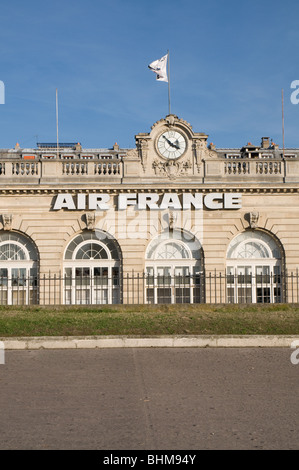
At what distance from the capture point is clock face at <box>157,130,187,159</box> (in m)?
32.0

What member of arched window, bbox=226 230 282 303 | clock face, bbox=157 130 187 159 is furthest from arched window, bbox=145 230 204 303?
clock face, bbox=157 130 187 159

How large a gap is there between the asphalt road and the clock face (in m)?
17.9

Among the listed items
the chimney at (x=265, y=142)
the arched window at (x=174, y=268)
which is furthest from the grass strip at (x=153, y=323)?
the chimney at (x=265, y=142)

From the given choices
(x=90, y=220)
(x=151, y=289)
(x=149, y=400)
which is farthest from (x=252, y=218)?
(x=149, y=400)


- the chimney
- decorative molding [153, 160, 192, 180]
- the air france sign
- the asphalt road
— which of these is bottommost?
the asphalt road

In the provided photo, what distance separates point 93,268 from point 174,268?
4.12m

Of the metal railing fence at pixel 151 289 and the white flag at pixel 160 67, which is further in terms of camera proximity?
the white flag at pixel 160 67

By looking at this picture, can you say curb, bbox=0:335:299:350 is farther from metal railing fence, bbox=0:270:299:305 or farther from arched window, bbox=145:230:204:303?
arched window, bbox=145:230:204:303

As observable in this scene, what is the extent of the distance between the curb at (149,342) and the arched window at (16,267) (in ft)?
50.5

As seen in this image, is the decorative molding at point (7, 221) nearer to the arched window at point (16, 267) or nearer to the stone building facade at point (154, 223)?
the stone building facade at point (154, 223)

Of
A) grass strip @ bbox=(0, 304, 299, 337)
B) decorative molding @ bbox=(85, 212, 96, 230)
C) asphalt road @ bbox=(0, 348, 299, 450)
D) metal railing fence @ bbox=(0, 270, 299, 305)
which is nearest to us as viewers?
asphalt road @ bbox=(0, 348, 299, 450)

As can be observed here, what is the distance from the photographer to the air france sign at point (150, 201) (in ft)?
102

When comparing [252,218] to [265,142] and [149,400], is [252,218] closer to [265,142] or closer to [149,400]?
[265,142]
